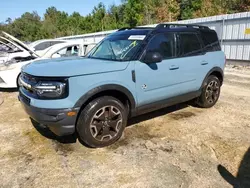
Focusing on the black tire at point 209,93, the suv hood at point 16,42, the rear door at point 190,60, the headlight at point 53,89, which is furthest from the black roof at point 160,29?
the suv hood at point 16,42

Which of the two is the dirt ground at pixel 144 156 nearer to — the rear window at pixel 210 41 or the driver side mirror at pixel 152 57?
the driver side mirror at pixel 152 57

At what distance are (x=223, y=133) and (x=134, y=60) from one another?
196cm

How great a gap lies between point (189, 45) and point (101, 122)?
2.39 metres

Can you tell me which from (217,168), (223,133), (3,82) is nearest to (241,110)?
(223,133)

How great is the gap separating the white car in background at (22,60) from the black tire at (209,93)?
4.68 meters

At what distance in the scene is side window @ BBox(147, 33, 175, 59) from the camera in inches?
161

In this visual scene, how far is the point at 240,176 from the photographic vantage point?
291 centimetres

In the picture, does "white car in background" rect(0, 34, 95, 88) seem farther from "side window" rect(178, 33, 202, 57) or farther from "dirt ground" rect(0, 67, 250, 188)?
"side window" rect(178, 33, 202, 57)

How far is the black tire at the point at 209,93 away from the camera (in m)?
5.20

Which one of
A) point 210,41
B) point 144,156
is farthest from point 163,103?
point 210,41

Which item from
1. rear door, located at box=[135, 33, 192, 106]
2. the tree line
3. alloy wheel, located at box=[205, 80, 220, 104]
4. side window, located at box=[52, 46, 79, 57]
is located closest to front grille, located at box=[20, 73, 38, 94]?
rear door, located at box=[135, 33, 192, 106]

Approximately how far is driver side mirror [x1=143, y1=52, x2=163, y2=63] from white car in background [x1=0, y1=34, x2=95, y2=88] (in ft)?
15.2

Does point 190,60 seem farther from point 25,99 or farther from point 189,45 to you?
point 25,99

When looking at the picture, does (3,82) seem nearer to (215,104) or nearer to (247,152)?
(215,104)
